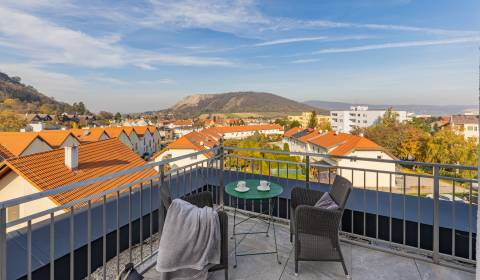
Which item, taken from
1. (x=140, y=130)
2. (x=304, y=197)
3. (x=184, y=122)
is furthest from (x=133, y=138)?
(x=304, y=197)

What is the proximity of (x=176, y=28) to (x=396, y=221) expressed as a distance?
60.0 ft

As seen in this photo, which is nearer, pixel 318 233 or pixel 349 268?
pixel 318 233

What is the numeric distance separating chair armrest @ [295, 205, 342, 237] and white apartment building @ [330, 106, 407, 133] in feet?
214

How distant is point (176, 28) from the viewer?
59.5 ft

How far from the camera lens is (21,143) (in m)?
16.6

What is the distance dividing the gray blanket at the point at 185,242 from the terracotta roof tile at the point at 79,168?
435 cm

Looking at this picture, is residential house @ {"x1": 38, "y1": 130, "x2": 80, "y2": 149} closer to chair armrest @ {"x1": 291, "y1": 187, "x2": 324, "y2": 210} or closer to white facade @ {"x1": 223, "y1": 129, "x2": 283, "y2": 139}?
chair armrest @ {"x1": 291, "y1": 187, "x2": 324, "y2": 210}

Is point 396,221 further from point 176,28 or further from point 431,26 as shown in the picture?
point 176,28

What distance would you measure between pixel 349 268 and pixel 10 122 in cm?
4246

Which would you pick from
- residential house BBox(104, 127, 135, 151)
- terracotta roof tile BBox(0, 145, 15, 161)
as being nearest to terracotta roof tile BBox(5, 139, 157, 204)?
terracotta roof tile BBox(0, 145, 15, 161)

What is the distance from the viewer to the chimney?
28.6ft

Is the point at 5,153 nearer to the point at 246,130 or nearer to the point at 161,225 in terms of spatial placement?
the point at 161,225

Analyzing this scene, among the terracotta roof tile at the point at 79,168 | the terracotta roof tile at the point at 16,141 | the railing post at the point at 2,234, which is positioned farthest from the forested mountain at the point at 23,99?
the railing post at the point at 2,234

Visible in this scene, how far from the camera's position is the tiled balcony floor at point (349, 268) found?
261 cm
